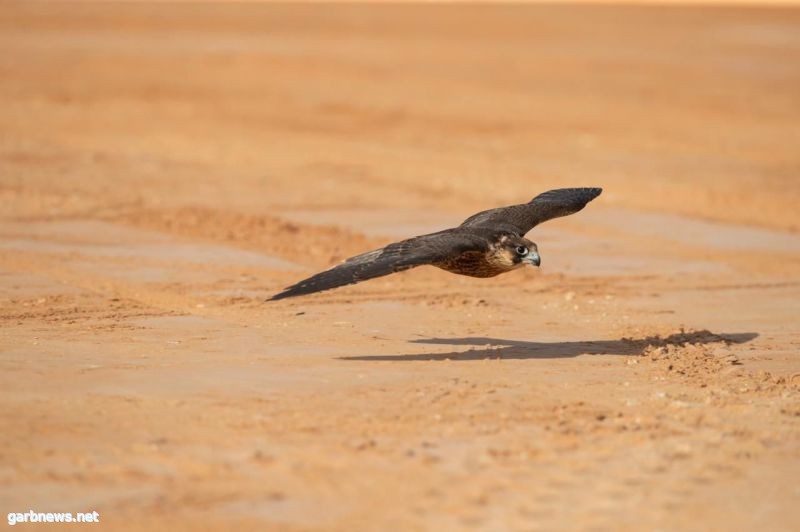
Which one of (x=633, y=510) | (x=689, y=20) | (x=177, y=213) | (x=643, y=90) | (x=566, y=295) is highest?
(x=689, y=20)

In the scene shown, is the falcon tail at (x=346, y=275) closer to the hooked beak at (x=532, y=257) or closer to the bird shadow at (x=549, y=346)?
the bird shadow at (x=549, y=346)

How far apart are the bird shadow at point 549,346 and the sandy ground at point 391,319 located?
0.04 meters

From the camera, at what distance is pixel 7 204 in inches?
575

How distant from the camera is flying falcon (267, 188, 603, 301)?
8.41 meters

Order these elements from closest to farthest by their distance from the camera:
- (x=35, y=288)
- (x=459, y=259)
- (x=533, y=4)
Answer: (x=459, y=259)
(x=35, y=288)
(x=533, y=4)

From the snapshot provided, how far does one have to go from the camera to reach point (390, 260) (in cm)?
852

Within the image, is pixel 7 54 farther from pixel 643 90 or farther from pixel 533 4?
pixel 533 4

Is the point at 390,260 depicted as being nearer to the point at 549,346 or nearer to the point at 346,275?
the point at 346,275

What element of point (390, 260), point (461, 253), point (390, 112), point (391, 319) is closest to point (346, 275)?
point (390, 260)

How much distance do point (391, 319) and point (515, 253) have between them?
5.11 ft

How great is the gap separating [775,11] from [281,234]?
42.1m

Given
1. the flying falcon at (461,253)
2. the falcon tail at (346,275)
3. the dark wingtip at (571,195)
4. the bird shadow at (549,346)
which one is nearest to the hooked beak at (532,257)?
the flying falcon at (461,253)

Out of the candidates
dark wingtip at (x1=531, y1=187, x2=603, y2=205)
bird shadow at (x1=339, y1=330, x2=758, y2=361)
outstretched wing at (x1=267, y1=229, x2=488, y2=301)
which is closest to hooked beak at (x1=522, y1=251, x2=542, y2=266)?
outstretched wing at (x1=267, y1=229, x2=488, y2=301)

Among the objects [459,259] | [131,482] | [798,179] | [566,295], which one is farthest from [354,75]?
[131,482]
